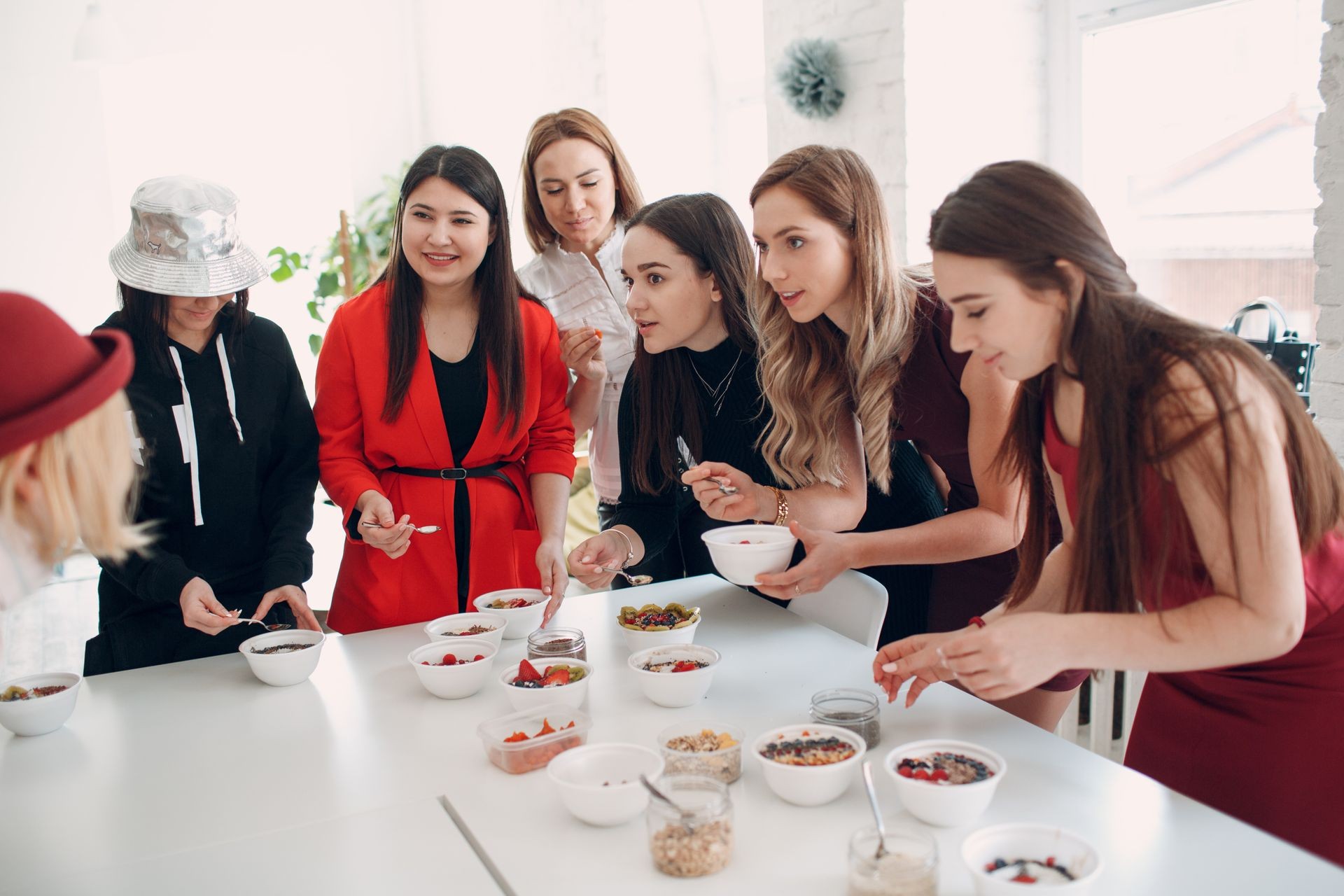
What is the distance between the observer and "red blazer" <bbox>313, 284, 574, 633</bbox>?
7.58 feet

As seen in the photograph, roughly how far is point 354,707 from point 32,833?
1.54ft

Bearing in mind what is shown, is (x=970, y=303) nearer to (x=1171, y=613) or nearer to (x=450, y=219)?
(x=1171, y=613)

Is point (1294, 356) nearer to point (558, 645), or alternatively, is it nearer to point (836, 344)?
point (836, 344)

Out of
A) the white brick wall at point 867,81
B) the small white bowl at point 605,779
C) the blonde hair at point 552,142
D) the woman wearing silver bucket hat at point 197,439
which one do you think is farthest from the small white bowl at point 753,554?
the white brick wall at point 867,81

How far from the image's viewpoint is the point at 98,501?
1180mm

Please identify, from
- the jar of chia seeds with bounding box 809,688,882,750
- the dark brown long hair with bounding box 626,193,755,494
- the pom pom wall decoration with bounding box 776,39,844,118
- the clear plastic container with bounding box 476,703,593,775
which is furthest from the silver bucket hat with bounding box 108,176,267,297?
the pom pom wall decoration with bounding box 776,39,844,118

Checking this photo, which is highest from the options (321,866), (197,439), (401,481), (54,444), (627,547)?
(54,444)

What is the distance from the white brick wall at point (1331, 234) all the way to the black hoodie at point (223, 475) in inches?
86.1

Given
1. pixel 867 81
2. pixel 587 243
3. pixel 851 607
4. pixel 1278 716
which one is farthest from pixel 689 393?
pixel 867 81

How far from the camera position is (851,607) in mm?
2084

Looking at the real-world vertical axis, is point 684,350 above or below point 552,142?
below

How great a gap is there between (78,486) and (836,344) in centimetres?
137

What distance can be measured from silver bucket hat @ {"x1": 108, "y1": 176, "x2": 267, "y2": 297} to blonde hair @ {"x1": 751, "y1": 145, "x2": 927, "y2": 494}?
0.99 metres

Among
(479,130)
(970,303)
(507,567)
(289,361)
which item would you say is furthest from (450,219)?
(479,130)
